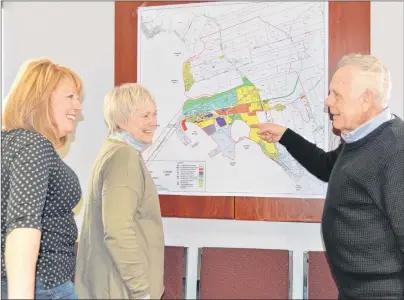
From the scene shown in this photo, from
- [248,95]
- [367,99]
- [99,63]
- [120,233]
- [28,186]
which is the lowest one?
[120,233]

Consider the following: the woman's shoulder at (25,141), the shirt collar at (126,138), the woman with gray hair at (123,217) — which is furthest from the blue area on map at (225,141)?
the woman's shoulder at (25,141)

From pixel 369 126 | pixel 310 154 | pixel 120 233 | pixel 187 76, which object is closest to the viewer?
pixel 369 126

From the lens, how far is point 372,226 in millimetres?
1761

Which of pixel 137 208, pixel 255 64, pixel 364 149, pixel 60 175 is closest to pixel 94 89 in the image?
pixel 255 64

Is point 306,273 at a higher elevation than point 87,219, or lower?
lower

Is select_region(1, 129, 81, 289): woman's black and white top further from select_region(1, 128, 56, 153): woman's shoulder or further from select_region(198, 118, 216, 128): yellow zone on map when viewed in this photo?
select_region(198, 118, 216, 128): yellow zone on map

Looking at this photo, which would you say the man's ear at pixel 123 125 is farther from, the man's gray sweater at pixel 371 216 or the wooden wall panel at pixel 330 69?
the man's gray sweater at pixel 371 216

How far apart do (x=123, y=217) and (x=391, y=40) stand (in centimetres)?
162

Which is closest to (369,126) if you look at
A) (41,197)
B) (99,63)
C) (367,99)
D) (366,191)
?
(367,99)

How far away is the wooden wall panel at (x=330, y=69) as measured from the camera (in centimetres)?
251

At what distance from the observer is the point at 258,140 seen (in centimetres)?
268

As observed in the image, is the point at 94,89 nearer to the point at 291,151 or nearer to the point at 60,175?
the point at 291,151

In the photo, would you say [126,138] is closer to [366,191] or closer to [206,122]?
[206,122]

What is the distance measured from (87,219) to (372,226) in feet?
3.88
